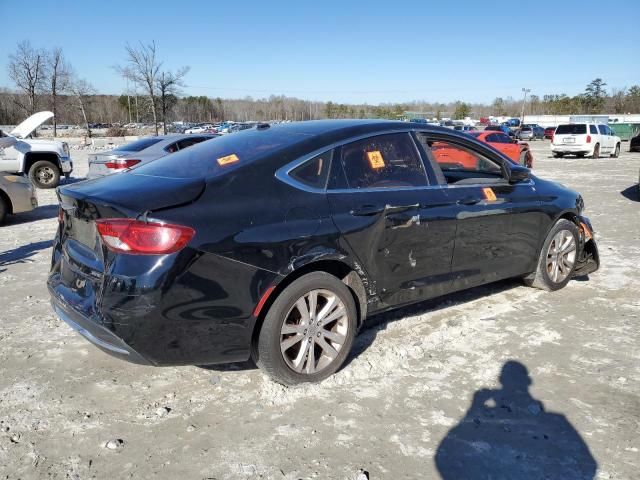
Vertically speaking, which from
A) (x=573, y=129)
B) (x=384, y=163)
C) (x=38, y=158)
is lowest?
(x=38, y=158)

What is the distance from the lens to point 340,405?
3.16m

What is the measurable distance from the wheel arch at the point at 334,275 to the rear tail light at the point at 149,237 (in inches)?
26.0

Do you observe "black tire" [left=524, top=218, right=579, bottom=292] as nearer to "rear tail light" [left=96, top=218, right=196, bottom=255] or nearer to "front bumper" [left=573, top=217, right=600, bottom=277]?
"front bumper" [left=573, top=217, right=600, bottom=277]

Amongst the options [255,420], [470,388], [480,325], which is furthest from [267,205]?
[480,325]

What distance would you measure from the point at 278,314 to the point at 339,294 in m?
0.48

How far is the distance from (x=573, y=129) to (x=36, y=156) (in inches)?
887

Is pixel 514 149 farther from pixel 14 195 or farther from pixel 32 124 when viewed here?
pixel 14 195

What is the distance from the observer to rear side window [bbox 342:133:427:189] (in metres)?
3.60

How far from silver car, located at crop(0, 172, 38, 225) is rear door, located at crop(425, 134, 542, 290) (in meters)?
7.35

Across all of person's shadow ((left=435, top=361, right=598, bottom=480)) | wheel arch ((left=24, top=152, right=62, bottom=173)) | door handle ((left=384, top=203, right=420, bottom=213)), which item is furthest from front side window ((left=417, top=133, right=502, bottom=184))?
wheel arch ((left=24, top=152, right=62, bottom=173))

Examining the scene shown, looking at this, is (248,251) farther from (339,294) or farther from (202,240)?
(339,294)

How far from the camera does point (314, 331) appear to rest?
3344 millimetres

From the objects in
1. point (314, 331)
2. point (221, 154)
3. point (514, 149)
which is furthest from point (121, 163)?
point (514, 149)

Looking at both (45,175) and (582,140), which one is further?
(582,140)
